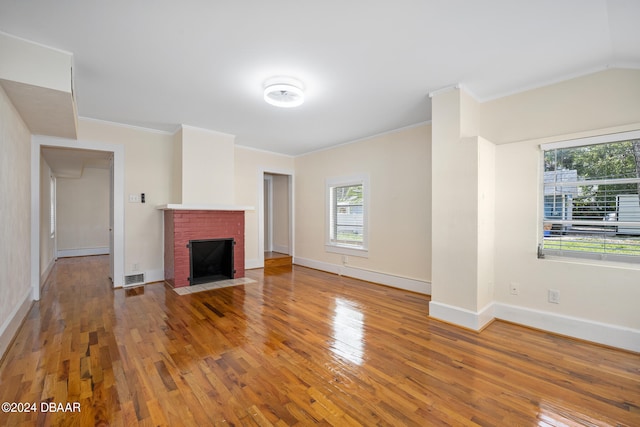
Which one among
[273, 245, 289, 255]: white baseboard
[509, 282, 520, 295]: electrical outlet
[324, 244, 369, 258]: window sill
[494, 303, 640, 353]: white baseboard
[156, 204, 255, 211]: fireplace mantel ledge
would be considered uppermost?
[156, 204, 255, 211]: fireplace mantel ledge

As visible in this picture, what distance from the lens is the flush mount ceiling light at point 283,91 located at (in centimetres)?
280

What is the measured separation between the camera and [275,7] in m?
1.83

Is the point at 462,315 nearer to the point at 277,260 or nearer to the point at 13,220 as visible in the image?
the point at 277,260

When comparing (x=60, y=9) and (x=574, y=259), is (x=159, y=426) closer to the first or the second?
(x=60, y=9)

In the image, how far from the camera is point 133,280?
439 centimetres

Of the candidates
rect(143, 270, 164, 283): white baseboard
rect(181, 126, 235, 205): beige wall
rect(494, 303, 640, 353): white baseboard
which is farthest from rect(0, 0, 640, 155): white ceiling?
rect(143, 270, 164, 283): white baseboard

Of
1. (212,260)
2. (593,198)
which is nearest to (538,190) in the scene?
(593,198)

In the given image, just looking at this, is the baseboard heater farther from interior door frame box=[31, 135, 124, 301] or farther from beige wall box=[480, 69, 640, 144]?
beige wall box=[480, 69, 640, 144]

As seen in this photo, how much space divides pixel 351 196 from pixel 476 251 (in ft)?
9.24

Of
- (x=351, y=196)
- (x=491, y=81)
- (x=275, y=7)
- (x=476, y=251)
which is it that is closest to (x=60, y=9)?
(x=275, y=7)

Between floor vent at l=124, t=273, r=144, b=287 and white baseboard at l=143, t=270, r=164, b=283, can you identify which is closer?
floor vent at l=124, t=273, r=144, b=287

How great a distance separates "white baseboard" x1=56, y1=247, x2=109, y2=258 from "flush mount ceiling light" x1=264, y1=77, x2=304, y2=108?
8.07 metres

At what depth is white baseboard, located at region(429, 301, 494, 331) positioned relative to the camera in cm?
279

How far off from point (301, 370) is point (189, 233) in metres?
3.15
